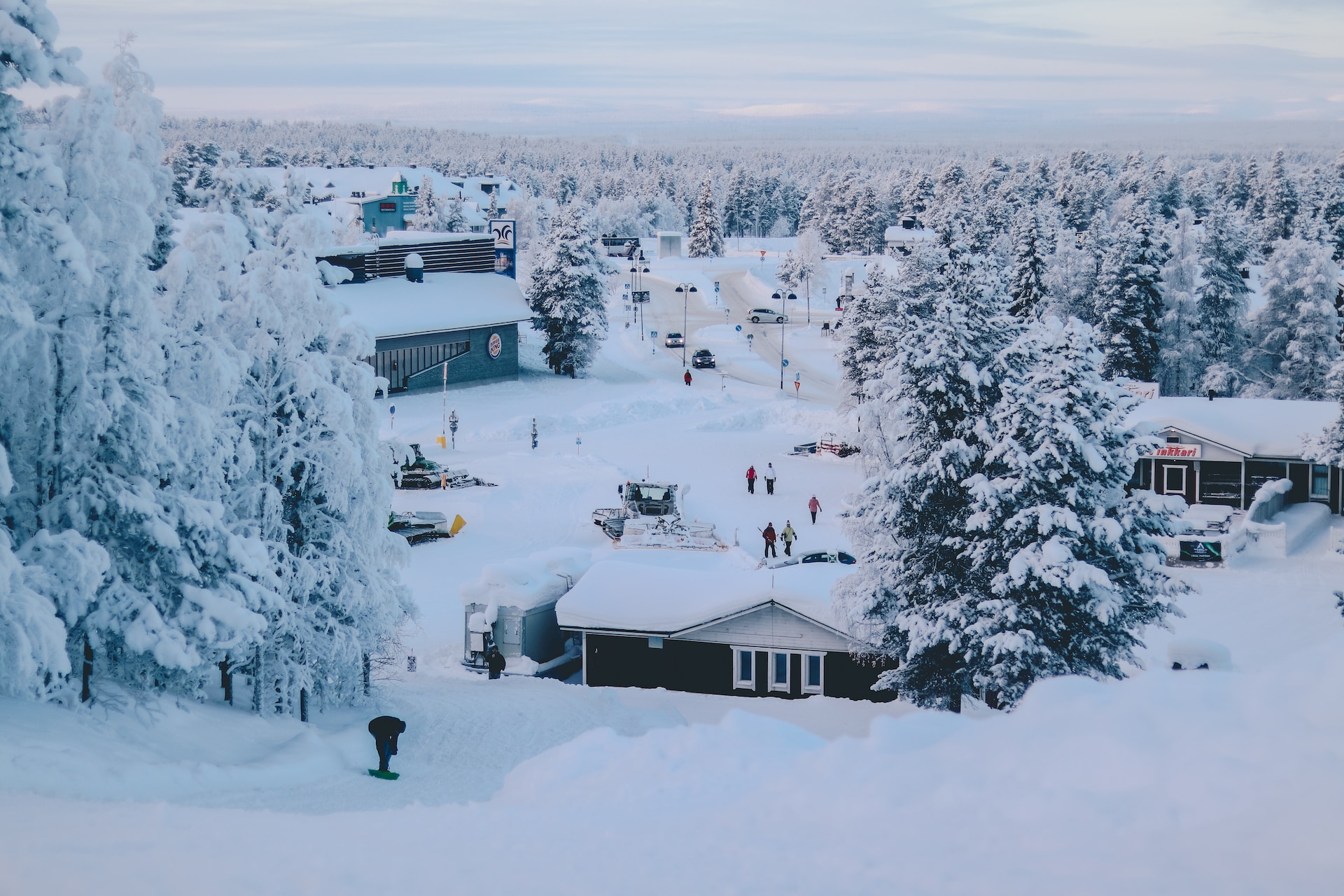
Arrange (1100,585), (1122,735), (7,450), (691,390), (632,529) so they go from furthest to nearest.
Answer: (691,390) < (632,529) < (1100,585) < (7,450) < (1122,735)

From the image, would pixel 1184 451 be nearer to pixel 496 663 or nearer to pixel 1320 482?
pixel 1320 482

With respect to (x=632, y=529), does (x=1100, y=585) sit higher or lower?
higher

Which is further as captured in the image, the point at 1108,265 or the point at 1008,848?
the point at 1108,265

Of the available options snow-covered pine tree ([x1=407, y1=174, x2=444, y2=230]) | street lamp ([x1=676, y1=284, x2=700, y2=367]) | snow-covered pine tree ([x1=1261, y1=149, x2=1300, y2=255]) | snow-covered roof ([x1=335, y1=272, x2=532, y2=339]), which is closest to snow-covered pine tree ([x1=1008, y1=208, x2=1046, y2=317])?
street lamp ([x1=676, y1=284, x2=700, y2=367])

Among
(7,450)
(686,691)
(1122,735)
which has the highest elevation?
(7,450)

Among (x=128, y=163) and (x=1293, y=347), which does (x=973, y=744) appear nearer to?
(x=128, y=163)

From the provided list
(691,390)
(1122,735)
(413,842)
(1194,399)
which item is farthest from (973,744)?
(691,390)

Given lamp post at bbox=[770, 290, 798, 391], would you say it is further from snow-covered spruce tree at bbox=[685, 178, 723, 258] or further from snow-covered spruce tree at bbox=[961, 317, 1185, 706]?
snow-covered spruce tree at bbox=[961, 317, 1185, 706]

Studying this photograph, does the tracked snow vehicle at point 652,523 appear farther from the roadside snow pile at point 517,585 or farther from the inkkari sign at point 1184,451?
the inkkari sign at point 1184,451
